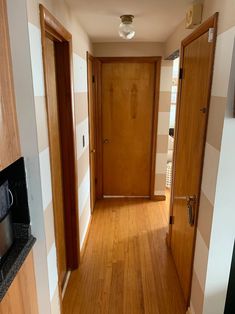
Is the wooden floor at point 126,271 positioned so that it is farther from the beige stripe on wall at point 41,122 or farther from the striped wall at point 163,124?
the beige stripe on wall at point 41,122

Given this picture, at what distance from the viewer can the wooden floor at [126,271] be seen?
2033 mm

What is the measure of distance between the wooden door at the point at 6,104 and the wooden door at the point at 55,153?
0.46 metres

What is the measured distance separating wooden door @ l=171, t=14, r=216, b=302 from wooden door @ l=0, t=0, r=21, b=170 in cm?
112

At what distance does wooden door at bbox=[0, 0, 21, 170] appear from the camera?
109cm

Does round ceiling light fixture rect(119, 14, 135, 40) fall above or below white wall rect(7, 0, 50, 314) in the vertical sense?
above

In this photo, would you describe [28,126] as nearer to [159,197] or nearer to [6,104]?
[6,104]

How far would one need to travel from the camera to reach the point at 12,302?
1158 mm

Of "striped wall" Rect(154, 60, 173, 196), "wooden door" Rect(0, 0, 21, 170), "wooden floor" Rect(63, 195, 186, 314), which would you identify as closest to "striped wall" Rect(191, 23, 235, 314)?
"wooden floor" Rect(63, 195, 186, 314)

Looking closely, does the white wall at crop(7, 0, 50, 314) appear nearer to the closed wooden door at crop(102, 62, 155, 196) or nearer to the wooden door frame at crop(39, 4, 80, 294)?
the wooden door frame at crop(39, 4, 80, 294)

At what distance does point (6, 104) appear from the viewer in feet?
3.74

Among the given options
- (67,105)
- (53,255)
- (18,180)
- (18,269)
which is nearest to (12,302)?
(18,269)

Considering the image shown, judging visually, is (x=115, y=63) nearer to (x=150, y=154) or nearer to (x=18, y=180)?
(x=150, y=154)

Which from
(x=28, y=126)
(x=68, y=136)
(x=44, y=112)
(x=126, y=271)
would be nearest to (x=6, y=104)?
(x=28, y=126)

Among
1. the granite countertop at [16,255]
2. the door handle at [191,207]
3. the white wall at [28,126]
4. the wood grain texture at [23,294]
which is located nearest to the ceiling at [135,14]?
the white wall at [28,126]
